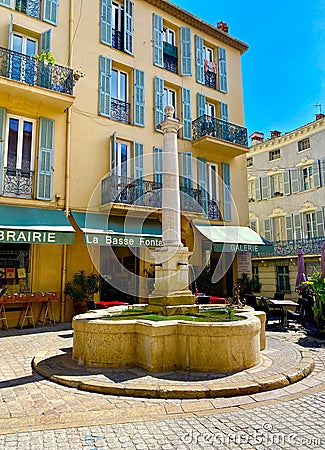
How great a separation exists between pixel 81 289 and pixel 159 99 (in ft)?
28.0

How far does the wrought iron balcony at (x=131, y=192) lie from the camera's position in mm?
12758

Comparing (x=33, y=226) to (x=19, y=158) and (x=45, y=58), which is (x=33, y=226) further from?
(x=45, y=58)

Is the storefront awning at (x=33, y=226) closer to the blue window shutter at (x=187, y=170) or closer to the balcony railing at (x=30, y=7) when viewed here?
the blue window shutter at (x=187, y=170)

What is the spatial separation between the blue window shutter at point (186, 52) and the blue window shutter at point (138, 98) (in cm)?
265

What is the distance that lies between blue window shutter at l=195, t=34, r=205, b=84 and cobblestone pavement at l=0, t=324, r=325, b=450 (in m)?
14.8

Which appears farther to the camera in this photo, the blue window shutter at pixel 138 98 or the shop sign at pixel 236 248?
the blue window shutter at pixel 138 98

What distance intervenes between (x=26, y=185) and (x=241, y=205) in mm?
10257

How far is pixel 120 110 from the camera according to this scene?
14172 millimetres

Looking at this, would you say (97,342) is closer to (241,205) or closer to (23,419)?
(23,419)

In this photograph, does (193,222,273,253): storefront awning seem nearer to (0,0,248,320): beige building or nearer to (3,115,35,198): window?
(0,0,248,320): beige building

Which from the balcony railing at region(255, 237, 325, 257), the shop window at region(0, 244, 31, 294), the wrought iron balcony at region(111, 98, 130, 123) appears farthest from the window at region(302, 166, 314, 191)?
the shop window at region(0, 244, 31, 294)

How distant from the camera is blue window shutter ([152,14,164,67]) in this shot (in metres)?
15.5

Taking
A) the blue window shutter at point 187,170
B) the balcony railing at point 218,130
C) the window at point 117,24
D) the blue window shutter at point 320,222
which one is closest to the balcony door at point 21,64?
the window at point 117,24

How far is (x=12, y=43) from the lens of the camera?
11.8 meters
